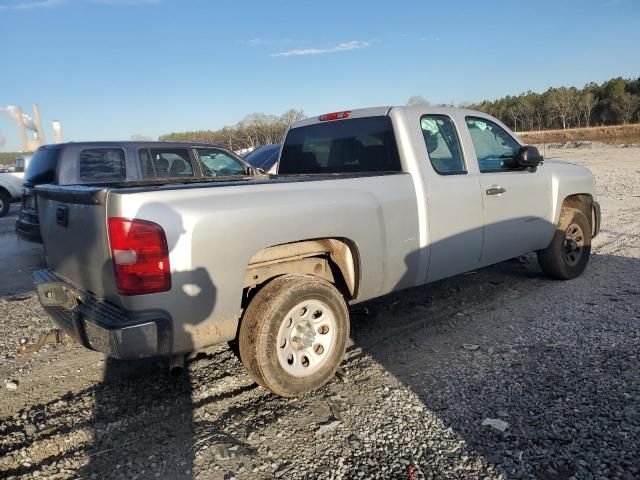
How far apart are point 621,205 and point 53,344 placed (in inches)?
454

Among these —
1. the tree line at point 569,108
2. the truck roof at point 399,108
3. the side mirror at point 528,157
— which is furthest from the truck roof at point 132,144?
the tree line at point 569,108

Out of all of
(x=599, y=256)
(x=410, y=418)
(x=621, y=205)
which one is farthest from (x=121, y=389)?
(x=621, y=205)

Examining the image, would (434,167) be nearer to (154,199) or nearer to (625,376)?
(625,376)

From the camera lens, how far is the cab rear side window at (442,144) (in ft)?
13.8

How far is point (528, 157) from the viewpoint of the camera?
4.70 m

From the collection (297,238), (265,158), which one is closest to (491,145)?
(297,238)

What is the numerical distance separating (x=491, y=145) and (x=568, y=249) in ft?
5.88

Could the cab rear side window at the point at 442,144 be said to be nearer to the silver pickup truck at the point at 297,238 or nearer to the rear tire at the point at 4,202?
the silver pickup truck at the point at 297,238

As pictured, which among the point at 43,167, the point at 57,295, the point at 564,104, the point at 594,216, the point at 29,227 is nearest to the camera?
the point at 57,295

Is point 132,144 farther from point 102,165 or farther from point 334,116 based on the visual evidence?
point 334,116

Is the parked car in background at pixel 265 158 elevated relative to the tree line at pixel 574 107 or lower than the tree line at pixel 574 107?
lower

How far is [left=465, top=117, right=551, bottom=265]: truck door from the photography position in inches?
Result: 179

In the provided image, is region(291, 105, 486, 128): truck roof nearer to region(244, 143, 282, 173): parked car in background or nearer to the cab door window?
the cab door window

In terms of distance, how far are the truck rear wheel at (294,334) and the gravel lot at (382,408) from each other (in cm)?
20
